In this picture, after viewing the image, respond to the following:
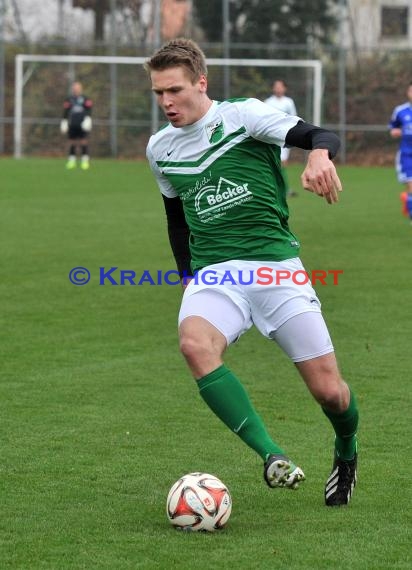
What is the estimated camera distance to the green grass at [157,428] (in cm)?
469

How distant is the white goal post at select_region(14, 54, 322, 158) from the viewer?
117 ft

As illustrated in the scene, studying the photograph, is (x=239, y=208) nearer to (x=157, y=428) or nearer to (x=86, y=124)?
(x=157, y=428)

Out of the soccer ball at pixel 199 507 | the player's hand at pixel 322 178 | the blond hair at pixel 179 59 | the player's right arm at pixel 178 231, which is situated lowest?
the soccer ball at pixel 199 507

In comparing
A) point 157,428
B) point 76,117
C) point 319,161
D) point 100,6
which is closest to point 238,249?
point 319,161

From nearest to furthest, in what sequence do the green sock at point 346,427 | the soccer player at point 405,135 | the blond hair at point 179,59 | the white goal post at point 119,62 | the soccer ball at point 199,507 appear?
the soccer ball at point 199,507 → the blond hair at point 179,59 → the green sock at point 346,427 → the soccer player at point 405,135 → the white goal post at point 119,62

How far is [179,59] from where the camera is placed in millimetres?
5086

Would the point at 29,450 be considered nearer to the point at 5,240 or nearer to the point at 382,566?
the point at 382,566

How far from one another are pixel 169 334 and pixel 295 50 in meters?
29.2

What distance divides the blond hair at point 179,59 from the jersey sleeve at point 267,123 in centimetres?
28

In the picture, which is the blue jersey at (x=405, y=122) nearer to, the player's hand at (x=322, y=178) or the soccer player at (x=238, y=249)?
the soccer player at (x=238, y=249)

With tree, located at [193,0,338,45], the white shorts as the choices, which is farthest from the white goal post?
the white shorts

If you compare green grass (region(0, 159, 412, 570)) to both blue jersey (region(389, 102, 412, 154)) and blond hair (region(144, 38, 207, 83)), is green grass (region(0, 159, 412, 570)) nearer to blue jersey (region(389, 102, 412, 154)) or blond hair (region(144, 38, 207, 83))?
blond hair (region(144, 38, 207, 83))

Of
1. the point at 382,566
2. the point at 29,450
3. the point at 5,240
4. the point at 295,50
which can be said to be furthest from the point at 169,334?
the point at 295,50

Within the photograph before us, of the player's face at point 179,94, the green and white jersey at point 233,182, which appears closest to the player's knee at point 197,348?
the green and white jersey at point 233,182
